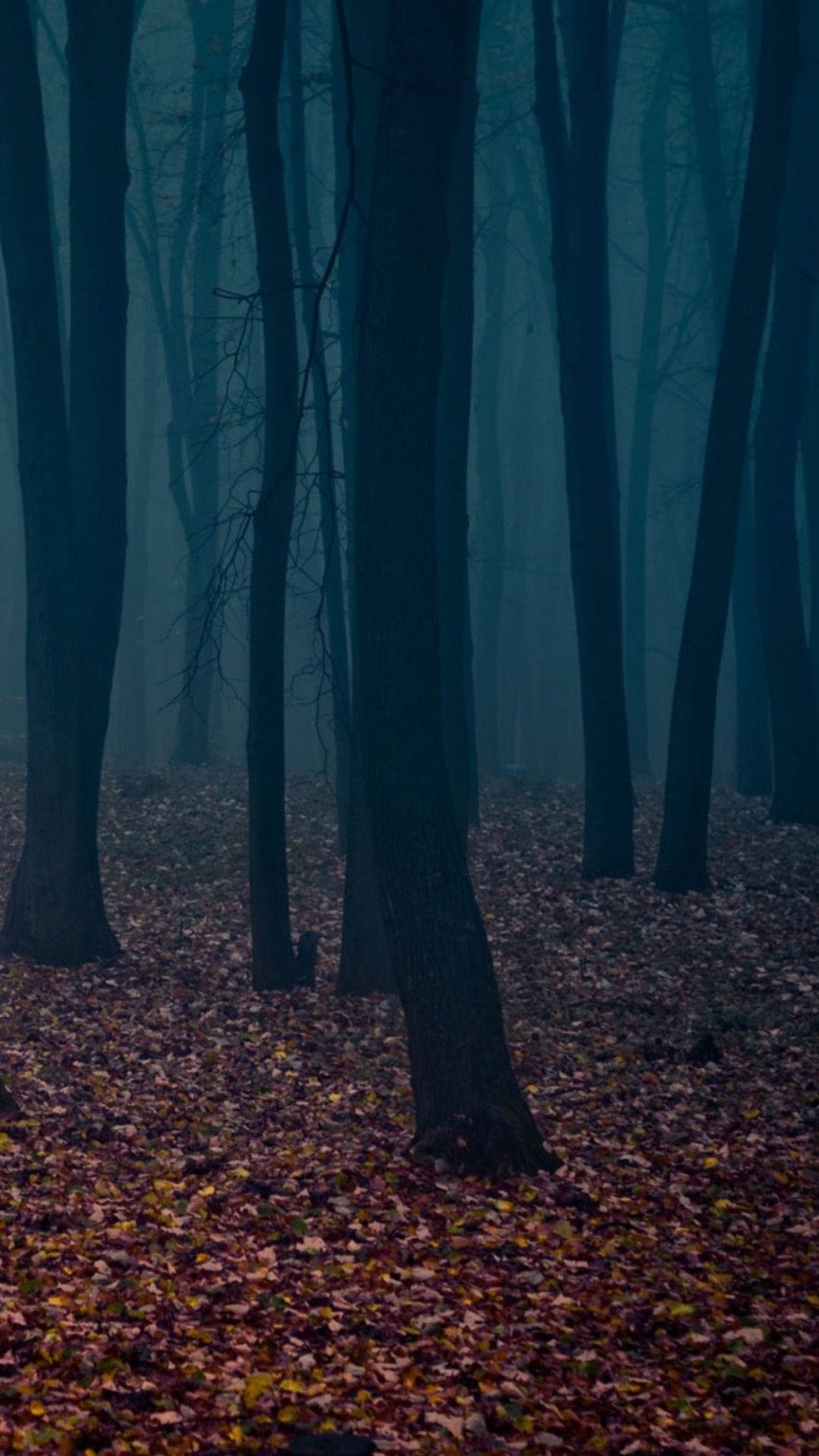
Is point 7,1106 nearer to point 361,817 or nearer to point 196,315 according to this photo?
point 361,817

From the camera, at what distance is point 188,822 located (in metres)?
15.5

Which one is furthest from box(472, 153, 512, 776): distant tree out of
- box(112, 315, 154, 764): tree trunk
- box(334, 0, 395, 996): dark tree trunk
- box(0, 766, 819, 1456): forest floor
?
box(334, 0, 395, 996): dark tree trunk

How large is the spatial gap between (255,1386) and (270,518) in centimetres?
622

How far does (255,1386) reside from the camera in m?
4.39

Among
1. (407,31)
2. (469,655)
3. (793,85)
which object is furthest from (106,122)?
(469,655)

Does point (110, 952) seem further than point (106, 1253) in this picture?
Yes

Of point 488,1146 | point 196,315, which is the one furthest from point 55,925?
point 196,315

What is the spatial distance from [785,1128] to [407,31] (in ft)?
19.7

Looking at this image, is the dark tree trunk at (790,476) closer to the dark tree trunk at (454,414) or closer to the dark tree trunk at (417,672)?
the dark tree trunk at (454,414)

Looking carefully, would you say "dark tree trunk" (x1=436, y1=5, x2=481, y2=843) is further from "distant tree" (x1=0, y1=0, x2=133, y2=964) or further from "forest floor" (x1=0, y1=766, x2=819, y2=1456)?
"distant tree" (x1=0, y1=0, x2=133, y2=964)

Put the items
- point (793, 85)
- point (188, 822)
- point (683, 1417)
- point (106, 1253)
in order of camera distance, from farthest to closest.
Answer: point (188, 822) < point (793, 85) < point (106, 1253) < point (683, 1417)

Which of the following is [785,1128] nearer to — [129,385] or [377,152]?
[377,152]

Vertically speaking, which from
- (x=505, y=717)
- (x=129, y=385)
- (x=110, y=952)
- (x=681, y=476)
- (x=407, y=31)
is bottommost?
(x=110, y=952)

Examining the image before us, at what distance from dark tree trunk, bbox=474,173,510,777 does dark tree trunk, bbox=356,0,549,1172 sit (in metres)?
15.0
